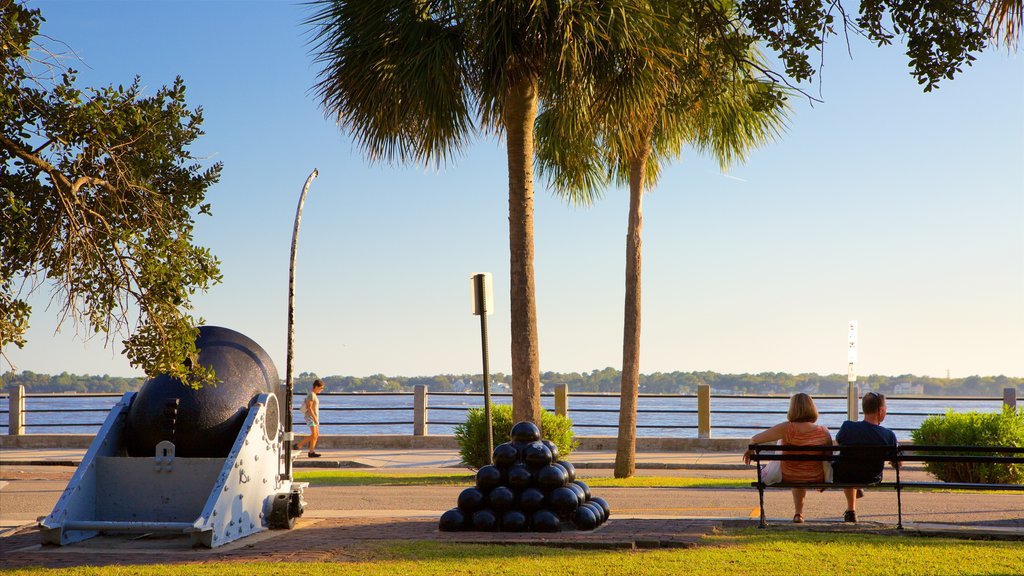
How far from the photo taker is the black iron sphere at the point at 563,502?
9.40 m

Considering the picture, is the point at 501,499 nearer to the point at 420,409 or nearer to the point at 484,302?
the point at 484,302

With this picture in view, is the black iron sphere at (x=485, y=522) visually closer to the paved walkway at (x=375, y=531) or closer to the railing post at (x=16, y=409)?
the paved walkway at (x=375, y=531)

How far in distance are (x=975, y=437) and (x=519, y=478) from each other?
8056 millimetres

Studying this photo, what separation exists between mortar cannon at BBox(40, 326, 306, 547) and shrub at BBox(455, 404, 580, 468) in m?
6.68

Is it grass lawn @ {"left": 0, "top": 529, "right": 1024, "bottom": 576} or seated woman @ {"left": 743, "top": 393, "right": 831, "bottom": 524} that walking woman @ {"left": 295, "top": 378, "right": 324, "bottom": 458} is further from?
grass lawn @ {"left": 0, "top": 529, "right": 1024, "bottom": 576}

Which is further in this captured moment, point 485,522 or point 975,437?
point 975,437

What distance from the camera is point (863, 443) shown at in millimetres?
9547

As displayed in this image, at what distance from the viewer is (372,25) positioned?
13.5 m

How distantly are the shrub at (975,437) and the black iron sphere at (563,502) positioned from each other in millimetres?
6681

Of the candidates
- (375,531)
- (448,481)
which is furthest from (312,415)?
(375,531)

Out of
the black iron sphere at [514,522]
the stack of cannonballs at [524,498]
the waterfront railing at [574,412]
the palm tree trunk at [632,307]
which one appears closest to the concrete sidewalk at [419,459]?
the waterfront railing at [574,412]

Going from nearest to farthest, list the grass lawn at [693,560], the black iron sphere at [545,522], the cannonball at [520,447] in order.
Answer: the grass lawn at [693,560] → the black iron sphere at [545,522] → the cannonball at [520,447]

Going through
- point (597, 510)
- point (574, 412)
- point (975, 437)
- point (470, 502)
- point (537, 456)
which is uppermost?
point (537, 456)

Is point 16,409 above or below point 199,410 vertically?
below
